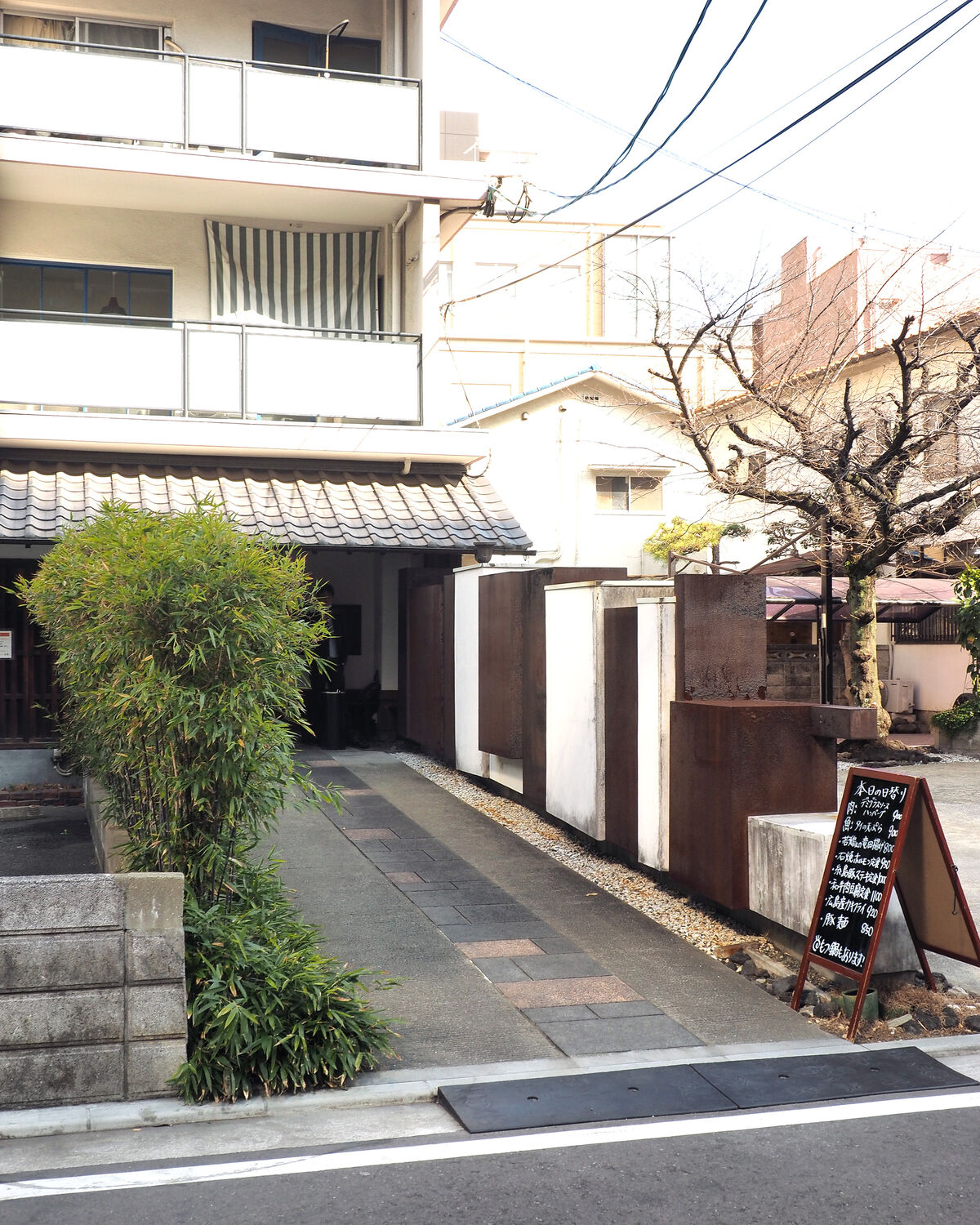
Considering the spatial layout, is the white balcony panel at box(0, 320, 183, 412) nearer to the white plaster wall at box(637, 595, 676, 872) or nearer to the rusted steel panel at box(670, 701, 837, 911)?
the white plaster wall at box(637, 595, 676, 872)

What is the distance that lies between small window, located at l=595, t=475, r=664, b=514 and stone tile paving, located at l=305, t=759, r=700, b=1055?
1804cm

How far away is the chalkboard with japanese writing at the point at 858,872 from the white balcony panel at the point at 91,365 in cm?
1023

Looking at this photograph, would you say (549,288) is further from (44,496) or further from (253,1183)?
(253,1183)

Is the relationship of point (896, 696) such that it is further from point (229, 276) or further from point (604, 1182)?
point (604, 1182)

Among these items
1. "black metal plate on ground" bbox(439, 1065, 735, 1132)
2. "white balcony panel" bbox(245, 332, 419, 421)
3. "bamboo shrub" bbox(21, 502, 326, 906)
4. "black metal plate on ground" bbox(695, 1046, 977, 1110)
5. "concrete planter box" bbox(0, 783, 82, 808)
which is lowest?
"black metal plate on ground" bbox(695, 1046, 977, 1110)

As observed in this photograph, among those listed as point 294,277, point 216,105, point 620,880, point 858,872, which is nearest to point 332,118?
point 216,105

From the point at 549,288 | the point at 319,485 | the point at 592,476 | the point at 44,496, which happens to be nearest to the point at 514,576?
the point at 319,485

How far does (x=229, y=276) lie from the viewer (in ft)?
49.3

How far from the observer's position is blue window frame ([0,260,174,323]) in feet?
47.9

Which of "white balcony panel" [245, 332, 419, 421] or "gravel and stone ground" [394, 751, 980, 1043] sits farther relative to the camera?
"white balcony panel" [245, 332, 419, 421]

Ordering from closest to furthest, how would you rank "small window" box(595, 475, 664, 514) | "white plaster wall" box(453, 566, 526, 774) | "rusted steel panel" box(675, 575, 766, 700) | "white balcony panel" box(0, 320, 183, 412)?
1. "rusted steel panel" box(675, 575, 766, 700)
2. "white plaster wall" box(453, 566, 526, 774)
3. "white balcony panel" box(0, 320, 183, 412)
4. "small window" box(595, 475, 664, 514)

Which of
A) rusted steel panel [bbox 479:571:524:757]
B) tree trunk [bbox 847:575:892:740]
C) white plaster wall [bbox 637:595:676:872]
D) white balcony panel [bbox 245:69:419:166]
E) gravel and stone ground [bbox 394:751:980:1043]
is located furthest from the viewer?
tree trunk [bbox 847:575:892:740]

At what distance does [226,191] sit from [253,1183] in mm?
12515

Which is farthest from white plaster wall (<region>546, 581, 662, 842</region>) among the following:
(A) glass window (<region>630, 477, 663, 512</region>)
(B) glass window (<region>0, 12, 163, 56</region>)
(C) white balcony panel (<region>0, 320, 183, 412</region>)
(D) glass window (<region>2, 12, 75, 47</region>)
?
(A) glass window (<region>630, 477, 663, 512</region>)
